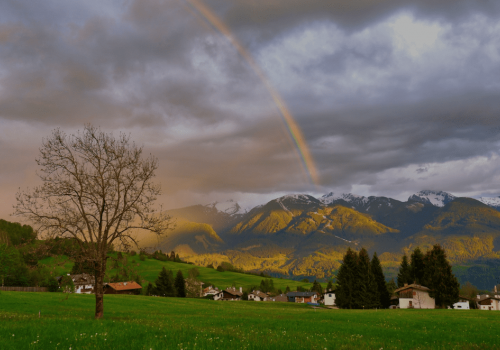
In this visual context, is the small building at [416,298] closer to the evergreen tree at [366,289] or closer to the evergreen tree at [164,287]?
the evergreen tree at [366,289]

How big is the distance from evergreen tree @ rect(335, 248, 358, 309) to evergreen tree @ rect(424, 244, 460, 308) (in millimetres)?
21397

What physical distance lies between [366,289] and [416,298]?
71.0 feet

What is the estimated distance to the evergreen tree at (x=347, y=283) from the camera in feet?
331

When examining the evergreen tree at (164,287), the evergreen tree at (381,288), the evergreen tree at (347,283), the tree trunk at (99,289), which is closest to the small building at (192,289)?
the evergreen tree at (164,287)

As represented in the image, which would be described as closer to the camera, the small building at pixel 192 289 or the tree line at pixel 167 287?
the tree line at pixel 167 287

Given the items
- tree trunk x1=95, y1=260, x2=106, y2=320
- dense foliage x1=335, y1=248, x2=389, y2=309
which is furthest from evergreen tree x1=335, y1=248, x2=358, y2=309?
tree trunk x1=95, y1=260, x2=106, y2=320

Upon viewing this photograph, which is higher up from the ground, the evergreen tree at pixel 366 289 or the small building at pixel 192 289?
the evergreen tree at pixel 366 289

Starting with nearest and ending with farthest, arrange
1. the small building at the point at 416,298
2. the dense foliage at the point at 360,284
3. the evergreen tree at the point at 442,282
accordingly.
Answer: the evergreen tree at the point at 442,282
the dense foliage at the point at 360,284
the small building at the point at 416,298

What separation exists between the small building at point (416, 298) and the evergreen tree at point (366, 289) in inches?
653

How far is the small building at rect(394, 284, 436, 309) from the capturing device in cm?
10675

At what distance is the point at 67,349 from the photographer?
1268 centimetres

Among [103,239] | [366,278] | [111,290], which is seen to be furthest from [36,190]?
[111,290]

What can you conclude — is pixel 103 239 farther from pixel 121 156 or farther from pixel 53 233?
pixel 121 156

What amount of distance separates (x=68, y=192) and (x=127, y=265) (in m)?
8.24
